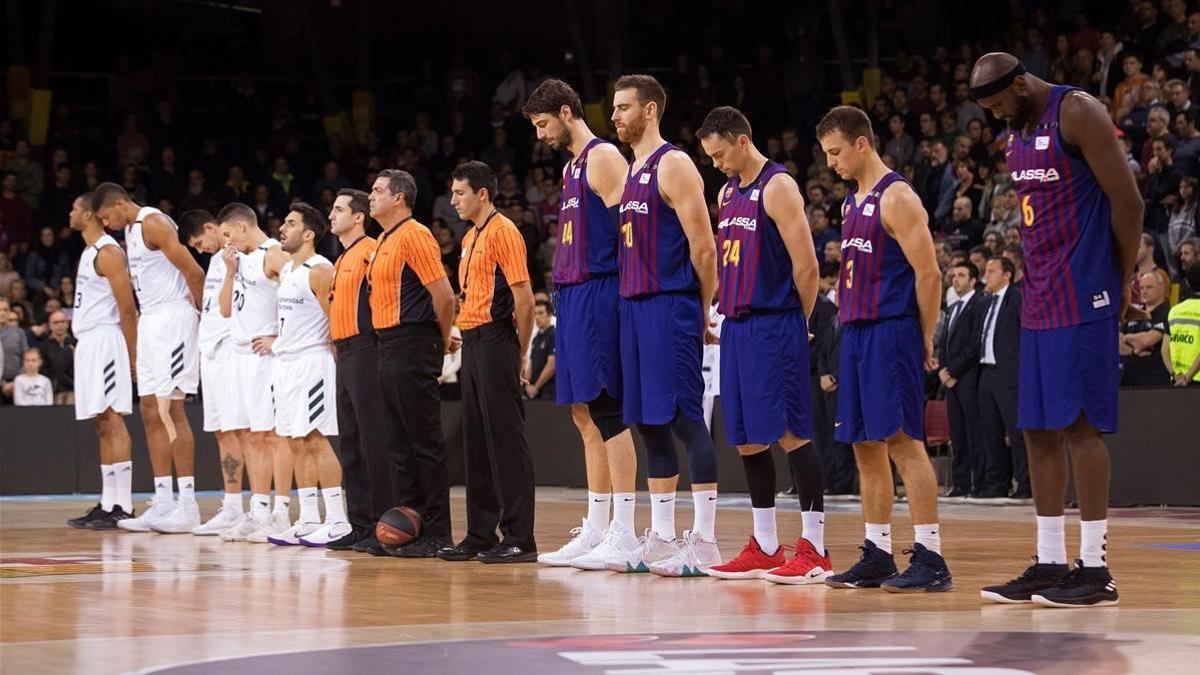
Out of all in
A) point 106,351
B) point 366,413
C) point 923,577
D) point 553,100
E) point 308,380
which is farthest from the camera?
point 106,351

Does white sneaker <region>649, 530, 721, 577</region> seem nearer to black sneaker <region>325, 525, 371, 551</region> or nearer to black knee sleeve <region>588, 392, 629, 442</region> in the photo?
black knee sleeve <region>588, 392, 629, 442</region>

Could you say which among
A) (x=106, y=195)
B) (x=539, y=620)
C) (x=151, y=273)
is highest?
(x=106, y=195)

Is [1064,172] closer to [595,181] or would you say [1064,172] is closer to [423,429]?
[595,181]

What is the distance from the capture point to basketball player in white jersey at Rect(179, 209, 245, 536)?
1270 centimetres

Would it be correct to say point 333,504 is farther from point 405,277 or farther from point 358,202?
point 358,202

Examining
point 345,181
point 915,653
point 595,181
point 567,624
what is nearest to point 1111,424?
point 915,653

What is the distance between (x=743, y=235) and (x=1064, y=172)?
6.11 ft

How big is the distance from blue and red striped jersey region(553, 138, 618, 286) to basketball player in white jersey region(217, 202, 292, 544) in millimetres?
3373

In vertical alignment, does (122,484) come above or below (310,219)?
below

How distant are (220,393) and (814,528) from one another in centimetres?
554

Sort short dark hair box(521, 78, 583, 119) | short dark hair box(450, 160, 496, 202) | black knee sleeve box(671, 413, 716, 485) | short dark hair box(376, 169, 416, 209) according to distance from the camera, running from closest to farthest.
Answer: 1. black knee sleeve box(671, 413, 716, 485)
2. short dark hair box(521, 78, 583, 119)
3. short dark hair box(450, 160, 496, 202)
4. short dark hair box(376, 169, 416, 209)

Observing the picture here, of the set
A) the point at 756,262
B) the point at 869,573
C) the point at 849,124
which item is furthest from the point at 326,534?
the point at 849,124

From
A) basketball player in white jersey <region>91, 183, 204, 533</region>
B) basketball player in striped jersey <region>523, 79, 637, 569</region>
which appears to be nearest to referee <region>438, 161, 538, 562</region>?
basketball player in striped jersey <region>523, 79, 637, 569</region>

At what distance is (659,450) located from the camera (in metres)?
9.23
